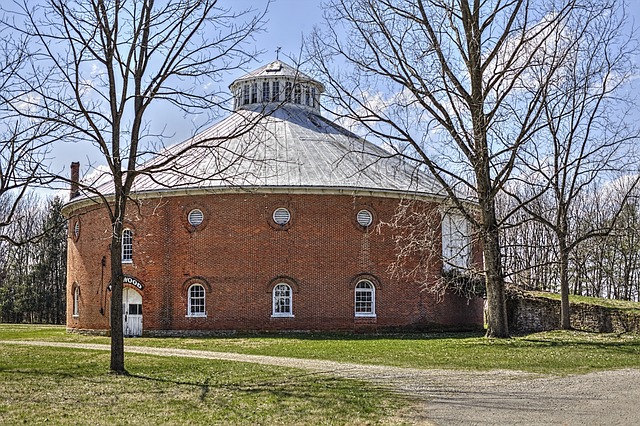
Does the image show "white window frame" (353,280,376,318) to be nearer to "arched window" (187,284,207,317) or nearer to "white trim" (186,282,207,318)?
"white trim" (186,282,207,318)

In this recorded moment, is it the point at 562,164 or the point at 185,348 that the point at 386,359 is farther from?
the point at 562,164

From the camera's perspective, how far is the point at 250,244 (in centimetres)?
3041

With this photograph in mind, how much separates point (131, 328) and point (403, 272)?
38.3 feet

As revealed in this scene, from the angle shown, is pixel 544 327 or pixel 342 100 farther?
pixel 544 327

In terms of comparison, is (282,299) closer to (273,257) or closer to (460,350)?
(273,257)

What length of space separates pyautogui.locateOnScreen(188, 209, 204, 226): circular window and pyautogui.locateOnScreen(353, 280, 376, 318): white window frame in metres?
6.99

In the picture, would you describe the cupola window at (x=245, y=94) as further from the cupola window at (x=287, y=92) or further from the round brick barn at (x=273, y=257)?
the round brick barn at (x=273, y=257)

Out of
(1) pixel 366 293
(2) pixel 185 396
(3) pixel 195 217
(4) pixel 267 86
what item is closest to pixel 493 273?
(1) pixel 366 293

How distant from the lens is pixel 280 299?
30516mm

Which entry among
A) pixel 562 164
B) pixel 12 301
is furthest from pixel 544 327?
pixel 12 301

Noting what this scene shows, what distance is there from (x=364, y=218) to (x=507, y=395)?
1830 cm

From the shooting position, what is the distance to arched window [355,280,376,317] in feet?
101

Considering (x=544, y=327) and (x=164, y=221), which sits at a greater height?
(x=164, y=221)

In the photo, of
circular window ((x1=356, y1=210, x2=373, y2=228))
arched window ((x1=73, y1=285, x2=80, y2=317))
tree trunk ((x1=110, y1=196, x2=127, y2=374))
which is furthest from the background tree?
tree trunk ((x1=110, y1=196, x2=127, y2=374))
